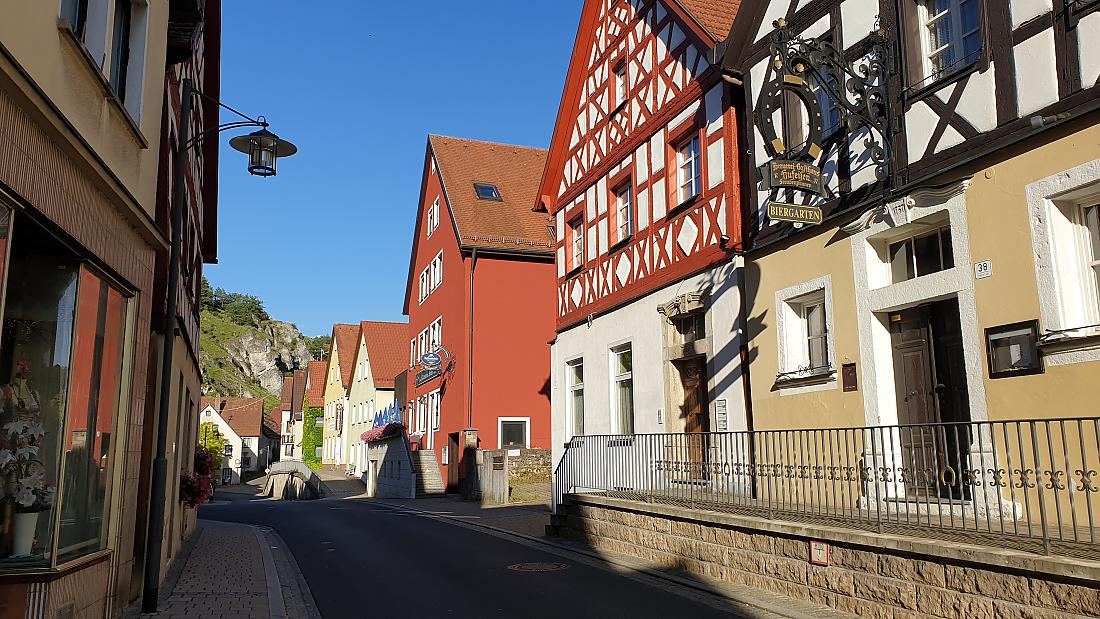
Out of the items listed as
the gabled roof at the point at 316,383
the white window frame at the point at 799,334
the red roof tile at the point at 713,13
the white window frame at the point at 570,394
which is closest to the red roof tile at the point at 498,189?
the white window frame at the point at 570,394

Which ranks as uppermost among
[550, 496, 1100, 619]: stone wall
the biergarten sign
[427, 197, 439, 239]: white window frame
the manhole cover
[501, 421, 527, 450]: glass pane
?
[427, 197, 439, 239]: white window frame

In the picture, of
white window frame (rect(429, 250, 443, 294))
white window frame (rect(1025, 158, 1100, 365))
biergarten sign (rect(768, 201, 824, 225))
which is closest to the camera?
white window frame (rect(1025, 158, 1100, 365))

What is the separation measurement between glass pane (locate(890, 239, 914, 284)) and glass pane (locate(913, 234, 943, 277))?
0.29ft

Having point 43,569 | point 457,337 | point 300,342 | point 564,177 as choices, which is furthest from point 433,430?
point 300,342

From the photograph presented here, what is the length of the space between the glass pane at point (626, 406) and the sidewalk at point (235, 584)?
6591mm

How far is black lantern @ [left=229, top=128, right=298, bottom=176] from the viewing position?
10281mm

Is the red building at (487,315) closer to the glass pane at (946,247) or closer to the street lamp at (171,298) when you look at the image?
the street lamp at (171,298)

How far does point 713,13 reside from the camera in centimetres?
1521

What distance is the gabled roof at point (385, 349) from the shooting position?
47.8 metres

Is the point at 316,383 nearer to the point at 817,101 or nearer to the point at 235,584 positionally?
the point at 235,584

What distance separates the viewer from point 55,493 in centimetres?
666

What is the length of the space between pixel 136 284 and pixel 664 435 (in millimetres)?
7203

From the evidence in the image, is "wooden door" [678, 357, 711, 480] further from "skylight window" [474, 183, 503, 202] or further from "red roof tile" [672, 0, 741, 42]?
"skylight window" [474, 183, 503, 202]

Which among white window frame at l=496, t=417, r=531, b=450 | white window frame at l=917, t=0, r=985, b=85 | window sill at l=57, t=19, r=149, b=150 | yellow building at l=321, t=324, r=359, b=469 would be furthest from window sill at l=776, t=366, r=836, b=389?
yellow building at l=321, t=324, r=359, b=469
